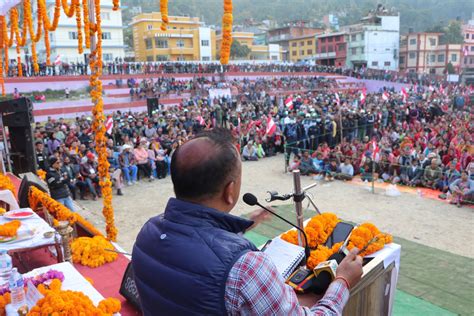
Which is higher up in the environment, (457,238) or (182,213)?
(182,213)

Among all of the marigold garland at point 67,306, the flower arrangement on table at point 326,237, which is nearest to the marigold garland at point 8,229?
the marigold garland at point 67,306

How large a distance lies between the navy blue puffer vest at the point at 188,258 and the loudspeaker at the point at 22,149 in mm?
8309

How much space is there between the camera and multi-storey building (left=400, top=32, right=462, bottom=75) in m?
53.8

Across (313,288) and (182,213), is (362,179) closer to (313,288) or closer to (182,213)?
(313,288)

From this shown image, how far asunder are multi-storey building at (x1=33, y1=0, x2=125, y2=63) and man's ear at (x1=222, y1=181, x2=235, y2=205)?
139 ft

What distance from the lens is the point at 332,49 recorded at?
58.3 metres

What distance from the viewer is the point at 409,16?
91500 mm

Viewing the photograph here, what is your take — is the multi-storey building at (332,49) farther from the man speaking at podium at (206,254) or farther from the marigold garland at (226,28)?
the man speaking at podium at (206,254)

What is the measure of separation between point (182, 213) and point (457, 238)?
7.26 m

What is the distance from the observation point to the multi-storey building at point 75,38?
1665 inches

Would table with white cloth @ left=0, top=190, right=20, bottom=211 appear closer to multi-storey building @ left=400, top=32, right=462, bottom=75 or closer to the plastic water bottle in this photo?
the plastic water bottle

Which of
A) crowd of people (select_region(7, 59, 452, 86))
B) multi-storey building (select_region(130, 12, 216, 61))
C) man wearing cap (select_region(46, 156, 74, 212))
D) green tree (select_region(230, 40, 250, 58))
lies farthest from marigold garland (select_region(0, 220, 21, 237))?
green tree (select_region(230, 40, 250, 58))

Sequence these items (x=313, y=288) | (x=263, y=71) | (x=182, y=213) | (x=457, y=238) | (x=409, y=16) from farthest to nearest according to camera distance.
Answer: (x=409, y=16) → (x=263, y=71) → (x=457, y=238) → (x=313, y=288) → (x=182, y=213)

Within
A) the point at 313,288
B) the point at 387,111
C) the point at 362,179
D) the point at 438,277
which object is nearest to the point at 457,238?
the point at 438,277
